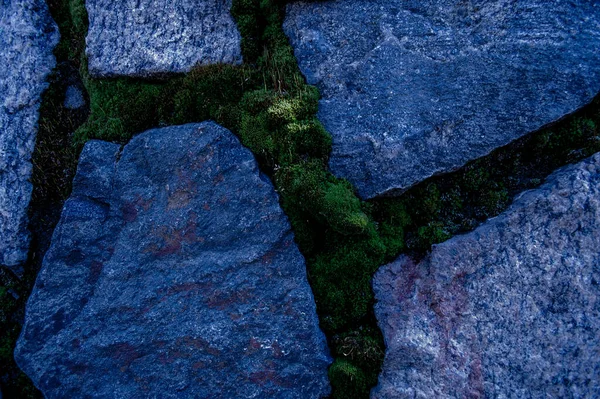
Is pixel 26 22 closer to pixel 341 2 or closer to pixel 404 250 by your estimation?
pixel 341 2

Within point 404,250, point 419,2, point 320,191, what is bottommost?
point 404,250

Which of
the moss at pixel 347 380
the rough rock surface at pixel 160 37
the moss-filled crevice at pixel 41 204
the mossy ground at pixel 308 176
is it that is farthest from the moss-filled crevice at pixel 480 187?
the moss-filled crevice at pixel 41 204

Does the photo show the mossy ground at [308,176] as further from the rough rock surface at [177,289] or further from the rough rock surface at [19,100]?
the rough rock surface at [177,289]

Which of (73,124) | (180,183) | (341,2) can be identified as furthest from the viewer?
(73,124)

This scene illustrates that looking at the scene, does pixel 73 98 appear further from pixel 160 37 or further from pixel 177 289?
pixel 177 289

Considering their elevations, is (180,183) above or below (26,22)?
below

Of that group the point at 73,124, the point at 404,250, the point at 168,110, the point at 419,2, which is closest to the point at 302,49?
the point at 419,2
